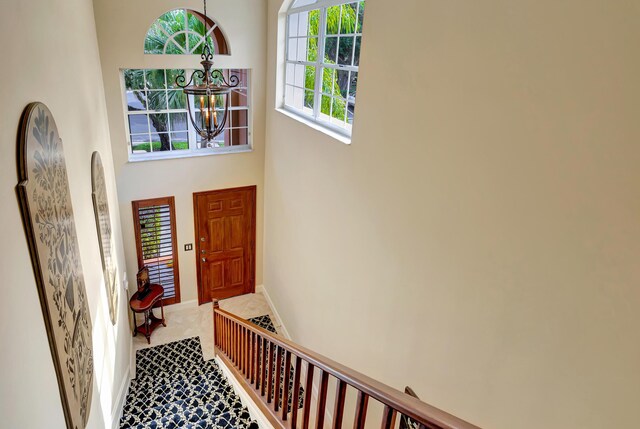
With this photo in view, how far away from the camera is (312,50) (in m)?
4.33

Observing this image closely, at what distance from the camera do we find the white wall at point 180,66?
461cm

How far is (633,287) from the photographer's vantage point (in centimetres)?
138

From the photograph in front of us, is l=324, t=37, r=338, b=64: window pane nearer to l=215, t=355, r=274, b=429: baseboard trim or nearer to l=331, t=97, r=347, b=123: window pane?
l=331, t=97, r=347, b=123: window pane

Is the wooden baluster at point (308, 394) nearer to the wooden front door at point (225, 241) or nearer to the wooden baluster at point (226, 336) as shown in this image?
the wooden baluster at point (226, 336)

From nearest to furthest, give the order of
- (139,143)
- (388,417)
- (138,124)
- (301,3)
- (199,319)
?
(388,417) → (301,3) → (138,124) → (139,143) → (199,319)

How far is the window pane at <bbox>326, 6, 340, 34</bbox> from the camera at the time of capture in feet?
12.2

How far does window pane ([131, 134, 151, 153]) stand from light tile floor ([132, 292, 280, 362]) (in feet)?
8.04

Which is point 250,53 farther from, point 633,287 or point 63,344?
point 633,287

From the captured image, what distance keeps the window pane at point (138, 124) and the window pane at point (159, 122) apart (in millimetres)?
63

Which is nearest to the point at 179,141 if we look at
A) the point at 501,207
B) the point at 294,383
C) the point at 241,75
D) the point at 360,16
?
the point at 241,75

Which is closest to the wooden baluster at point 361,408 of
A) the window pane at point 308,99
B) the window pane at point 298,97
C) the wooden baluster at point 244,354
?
the wooden baluster at point 244,354

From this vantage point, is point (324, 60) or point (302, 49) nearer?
point (324, 60)

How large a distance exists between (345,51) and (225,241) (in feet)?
11.9

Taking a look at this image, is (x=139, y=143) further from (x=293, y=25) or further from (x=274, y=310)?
(x=274, y=310)
